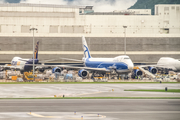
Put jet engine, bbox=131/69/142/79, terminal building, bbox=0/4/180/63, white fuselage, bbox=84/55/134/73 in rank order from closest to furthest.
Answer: white fuselage, bbox=84/55/134/73, jet engine, bbox=131/69/142/79, terminal building, bbox=0/4/180/63

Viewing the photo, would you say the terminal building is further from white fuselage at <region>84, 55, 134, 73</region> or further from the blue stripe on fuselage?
white fuselage at <region>84, 55, 134, 73</region>

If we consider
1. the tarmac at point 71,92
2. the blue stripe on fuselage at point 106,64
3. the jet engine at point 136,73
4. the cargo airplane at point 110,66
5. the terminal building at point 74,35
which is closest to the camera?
the tarmac at point 71,92

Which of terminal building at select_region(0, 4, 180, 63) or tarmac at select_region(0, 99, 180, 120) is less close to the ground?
terminal building at select_region(0, 4, 180, 63)

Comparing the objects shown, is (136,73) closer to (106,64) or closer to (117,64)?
(117,64)

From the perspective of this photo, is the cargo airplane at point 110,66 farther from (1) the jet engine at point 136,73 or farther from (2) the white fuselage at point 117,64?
(1) the jet engine at point 136,73

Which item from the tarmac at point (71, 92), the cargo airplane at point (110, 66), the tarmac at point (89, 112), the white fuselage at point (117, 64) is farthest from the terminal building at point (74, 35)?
the tarmac at point (89, 112)

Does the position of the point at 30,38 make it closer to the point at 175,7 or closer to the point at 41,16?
the point at 41,16

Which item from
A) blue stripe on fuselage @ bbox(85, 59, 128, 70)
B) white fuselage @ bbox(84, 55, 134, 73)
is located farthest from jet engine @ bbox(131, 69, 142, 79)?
blue stripe on fuselage @ bbox(85, 59, 128, 70)

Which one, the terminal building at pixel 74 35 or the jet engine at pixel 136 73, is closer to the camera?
the jet engine at pixel 136 73

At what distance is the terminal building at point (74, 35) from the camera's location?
132750 millimetres

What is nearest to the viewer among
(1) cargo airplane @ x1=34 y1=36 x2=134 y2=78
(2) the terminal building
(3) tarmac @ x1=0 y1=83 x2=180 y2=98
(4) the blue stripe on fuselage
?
(3) tarmac @ x1=0 y1=83 x2=180 y2=98

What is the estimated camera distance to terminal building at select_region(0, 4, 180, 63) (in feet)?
436

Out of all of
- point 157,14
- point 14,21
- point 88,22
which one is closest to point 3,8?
point 14,21

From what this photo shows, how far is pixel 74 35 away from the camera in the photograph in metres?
134
